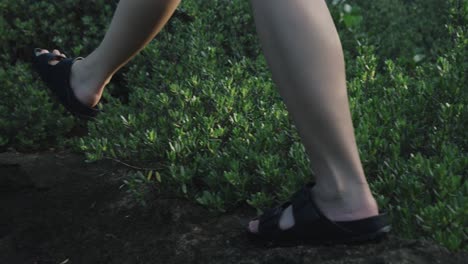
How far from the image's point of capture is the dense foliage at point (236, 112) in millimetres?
2250

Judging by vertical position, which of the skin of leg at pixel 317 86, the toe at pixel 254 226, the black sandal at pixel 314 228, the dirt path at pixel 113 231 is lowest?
the dirt path at pixel 113 231

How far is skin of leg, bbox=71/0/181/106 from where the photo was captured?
223 centimetres

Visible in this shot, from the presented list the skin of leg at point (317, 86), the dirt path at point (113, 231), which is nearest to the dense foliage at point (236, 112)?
the dirt path at point (113, 231)

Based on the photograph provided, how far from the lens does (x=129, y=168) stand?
2.82 metres

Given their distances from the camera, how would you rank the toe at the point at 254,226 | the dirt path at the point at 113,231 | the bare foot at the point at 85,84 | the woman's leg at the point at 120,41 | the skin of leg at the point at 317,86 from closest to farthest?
the skin of leg at the point at 317,86
the dirt path at the point at 113,231
the toe at the point at 254,226
the woman's leg at the point at 120,41
the bare foot at the point at 85,84

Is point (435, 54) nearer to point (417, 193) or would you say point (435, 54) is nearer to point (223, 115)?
point (223, 115)

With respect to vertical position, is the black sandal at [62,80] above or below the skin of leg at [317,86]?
below

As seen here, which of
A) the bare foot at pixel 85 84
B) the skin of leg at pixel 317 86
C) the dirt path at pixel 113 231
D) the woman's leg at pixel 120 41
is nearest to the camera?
the skin of leg at pixel 317 86

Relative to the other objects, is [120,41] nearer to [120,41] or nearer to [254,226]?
[120,41]

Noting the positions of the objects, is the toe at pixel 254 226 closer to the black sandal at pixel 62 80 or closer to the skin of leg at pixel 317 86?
the skin of leg at pixel 317 86

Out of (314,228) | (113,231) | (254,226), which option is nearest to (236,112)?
(113,231)

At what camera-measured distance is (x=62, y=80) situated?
2.70 metres

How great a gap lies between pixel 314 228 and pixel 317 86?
41 cm

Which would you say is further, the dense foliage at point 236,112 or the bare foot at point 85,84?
the bare foot at point 85,84
